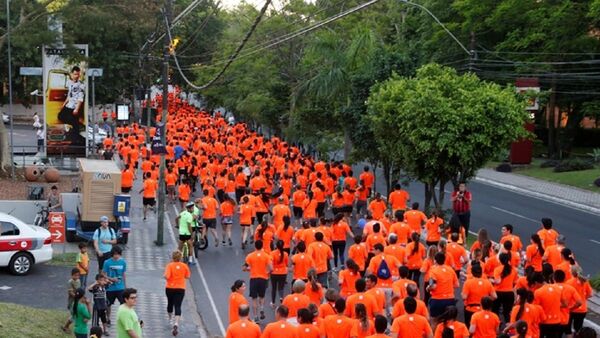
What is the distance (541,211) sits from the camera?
33.8 meters

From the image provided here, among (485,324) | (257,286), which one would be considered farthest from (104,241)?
(485,324)

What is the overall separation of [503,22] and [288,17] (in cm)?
1059

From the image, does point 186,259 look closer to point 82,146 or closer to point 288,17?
point 82,146

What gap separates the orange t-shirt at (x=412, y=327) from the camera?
1147cm

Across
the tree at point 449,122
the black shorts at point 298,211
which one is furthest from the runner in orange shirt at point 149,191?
the tree at point 449,122

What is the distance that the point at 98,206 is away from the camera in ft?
76.4

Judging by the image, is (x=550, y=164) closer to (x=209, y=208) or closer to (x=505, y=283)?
(x=209, y=208)

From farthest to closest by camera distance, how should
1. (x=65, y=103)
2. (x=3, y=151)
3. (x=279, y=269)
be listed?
1. (x=65, y=103)
2. (x=3, y=151)
3. (x=279, y=269)

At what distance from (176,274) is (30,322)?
2.35 meters

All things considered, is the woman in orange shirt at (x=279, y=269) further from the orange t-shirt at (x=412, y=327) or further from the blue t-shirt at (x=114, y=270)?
the orange t-shirt at (x=412, y=327)

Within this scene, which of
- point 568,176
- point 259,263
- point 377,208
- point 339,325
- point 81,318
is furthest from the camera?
point 568,176

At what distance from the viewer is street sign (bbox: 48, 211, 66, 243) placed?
21516 mm

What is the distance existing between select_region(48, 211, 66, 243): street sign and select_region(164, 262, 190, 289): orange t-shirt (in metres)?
6.83

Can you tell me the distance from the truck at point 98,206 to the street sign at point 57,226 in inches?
50.4
